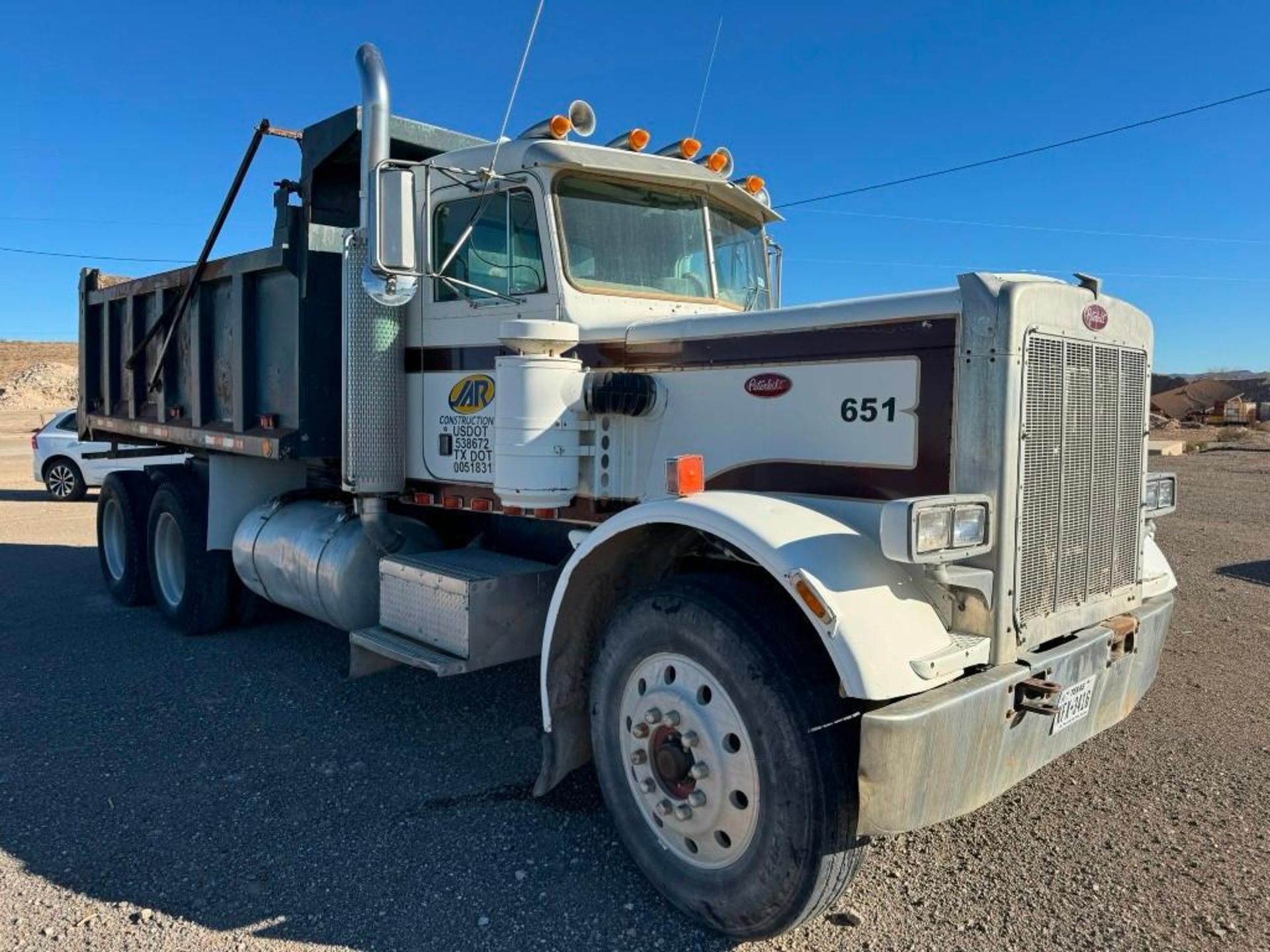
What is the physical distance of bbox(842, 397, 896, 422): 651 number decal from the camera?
10.8ft

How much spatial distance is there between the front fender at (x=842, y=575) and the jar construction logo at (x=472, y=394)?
162cm

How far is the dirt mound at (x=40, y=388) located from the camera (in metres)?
49.6

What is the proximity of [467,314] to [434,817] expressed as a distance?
2423mm

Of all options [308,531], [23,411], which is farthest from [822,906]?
[23,411]

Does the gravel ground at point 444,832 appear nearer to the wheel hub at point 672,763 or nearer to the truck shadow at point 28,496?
the wheel hub at point 672,763

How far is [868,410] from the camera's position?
11.0 ft

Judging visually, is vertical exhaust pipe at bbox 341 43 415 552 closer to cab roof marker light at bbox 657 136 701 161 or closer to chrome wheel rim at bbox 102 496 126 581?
cab roof marker light at bbox 657 136 701 161

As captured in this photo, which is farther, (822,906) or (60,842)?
(60,842)

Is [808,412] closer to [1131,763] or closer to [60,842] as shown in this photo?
[1131,763]

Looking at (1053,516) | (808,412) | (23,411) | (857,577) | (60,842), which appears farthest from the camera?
(23,411)

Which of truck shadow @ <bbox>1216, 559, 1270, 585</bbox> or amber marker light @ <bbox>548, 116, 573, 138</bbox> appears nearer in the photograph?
amber marker light @ <bbox>548, 116, 573, 138</bbox>

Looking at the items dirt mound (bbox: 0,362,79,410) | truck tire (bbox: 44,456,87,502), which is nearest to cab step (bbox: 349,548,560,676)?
truck tire (bbox: 44,456,87,502)

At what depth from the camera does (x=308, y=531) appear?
5.89 metres

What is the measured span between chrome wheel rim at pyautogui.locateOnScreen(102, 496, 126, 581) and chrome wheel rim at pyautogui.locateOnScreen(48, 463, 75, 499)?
9.27 metres
